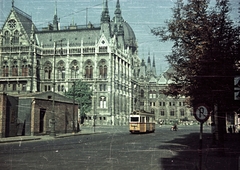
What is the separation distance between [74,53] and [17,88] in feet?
54.6

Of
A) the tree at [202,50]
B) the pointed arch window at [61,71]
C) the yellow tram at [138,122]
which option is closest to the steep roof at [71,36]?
the pointed arch window at [61,71]

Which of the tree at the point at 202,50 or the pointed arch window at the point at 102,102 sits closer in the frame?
the tree at the point at 202,50

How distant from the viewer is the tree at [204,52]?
16.6 m

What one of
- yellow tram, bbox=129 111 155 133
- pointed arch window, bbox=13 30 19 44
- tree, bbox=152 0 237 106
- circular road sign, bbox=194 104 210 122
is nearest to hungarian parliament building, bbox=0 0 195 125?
pointed arch window, bbox=13 30 19 44

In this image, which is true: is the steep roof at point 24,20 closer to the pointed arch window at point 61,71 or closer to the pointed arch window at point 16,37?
the pointed arch window at point 16,37

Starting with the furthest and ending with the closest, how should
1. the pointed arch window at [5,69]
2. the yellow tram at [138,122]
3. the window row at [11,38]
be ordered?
the pointed arch window at [5,69] → the window row at [11,38] → the yellow tram at [138,122]

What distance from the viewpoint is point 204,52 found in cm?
1748

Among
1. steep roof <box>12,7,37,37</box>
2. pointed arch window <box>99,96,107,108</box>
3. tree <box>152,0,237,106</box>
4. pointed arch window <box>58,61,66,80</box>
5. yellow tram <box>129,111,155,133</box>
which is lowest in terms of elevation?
yellow tram <box>129,111,155,133</box>

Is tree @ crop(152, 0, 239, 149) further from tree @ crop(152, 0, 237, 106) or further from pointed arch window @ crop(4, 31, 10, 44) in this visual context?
pointed arch window @ crop(4, 31, 10, 44)

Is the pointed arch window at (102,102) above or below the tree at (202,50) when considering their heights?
below

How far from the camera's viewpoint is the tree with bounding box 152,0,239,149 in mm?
16609

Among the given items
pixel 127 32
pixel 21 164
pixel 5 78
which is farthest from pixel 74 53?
pixel 21 164

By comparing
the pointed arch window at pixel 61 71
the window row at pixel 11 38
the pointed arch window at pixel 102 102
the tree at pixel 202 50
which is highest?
the window row at pixel 11 38

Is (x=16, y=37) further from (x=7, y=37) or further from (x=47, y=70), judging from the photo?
(x=47, y=70)
